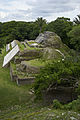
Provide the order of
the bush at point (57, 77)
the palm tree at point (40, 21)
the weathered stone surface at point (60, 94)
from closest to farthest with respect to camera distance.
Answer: the bush at point (57, 77), the weathered stone surface at point (60, 94), the palm tree at point (40, 21)

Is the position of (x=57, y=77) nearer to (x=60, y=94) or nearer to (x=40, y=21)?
(x=60, y=94)

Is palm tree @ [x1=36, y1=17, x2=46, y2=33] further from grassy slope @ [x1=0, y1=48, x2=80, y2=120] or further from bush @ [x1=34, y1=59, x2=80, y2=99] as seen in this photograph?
bush @ [x1=34, y1=59, x2=80, y2=99]

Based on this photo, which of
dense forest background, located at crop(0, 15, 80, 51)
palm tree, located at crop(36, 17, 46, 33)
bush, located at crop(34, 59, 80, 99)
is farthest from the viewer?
palm tree, located at crop(36, 17, 46, 33)

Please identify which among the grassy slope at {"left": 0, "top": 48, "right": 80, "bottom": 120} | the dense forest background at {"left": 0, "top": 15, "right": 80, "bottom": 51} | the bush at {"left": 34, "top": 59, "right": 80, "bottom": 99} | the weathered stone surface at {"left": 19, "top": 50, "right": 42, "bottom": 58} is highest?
the dense forest background at {"left": 0, "top": 15, "right": 80, "bottom": 51}

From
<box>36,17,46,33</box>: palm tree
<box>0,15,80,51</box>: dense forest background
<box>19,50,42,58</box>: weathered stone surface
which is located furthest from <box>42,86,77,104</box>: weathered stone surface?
<box>36,17,46,33</box>: palm tree

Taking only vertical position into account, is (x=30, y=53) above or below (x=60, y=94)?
above

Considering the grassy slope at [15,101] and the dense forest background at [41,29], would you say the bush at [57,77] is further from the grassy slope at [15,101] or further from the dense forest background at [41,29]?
the dense forest background at [41,29]

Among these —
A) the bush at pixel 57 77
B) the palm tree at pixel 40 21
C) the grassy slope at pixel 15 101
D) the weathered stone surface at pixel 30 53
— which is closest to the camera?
the grassy slope at pixel 15 101

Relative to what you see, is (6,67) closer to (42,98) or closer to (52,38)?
(52,38)

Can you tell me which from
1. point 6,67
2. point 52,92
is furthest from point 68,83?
point 6,67

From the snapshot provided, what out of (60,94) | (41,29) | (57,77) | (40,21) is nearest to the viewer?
(57,77)

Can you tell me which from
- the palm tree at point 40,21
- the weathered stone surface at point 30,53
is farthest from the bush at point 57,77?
the palm tree at point 40,21

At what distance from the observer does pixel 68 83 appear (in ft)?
31.9

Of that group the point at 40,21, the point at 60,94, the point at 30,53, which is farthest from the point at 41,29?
the point at 60,94
